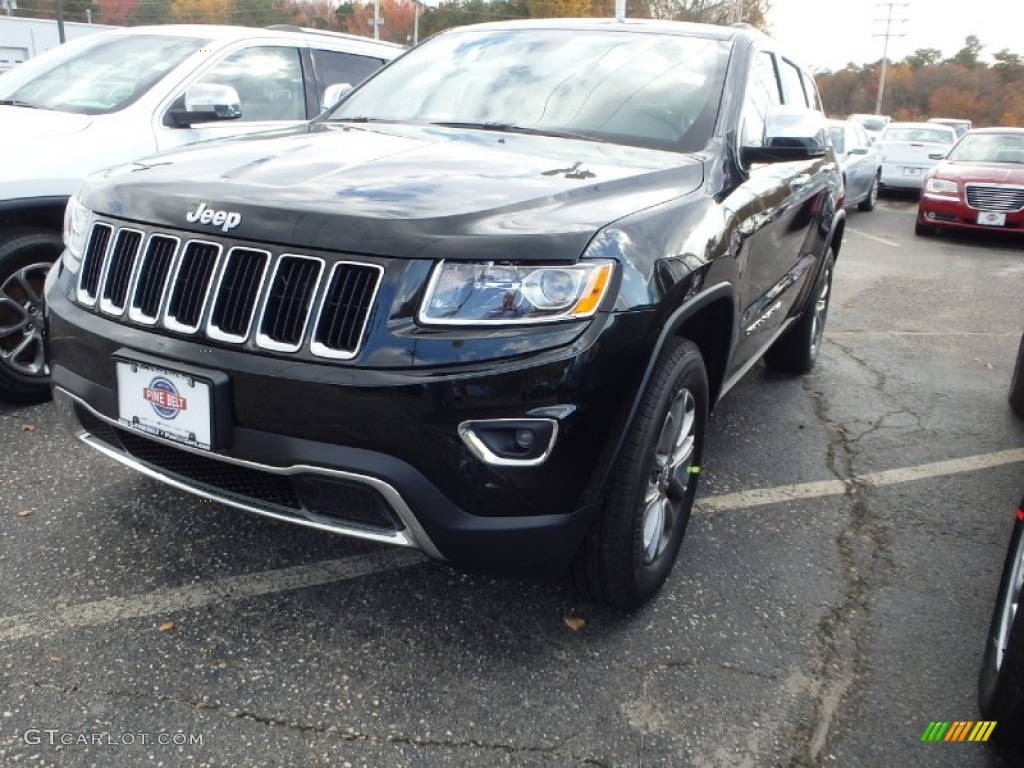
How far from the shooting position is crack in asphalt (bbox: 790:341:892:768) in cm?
230

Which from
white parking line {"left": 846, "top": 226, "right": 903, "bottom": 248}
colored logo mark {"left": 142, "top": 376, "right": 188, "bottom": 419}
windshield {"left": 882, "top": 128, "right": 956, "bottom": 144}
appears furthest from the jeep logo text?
windshield {"left": 882, "top": 128, "right": 956, "bottom": 144}

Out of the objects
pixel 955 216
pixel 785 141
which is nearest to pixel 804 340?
pixel 785 141

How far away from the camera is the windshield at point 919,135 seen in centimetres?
1709

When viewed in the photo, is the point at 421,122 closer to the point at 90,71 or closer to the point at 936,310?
the point at 90,71

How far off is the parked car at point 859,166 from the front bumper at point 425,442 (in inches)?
421

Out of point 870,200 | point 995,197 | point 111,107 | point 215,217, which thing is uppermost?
point 111,107

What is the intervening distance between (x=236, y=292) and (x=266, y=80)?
354cm

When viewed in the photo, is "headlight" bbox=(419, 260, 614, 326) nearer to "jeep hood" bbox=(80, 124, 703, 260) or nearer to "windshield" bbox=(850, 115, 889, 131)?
"jeep hood" bbox=(80, 124, 703, 260)

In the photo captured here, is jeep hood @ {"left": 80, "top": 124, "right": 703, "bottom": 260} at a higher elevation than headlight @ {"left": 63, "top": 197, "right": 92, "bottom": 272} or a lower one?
higher

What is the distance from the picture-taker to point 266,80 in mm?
5293

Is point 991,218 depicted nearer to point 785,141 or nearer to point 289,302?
point 785,141

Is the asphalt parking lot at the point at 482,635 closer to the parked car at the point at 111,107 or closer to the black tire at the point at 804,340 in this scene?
the parked car at the point at 111,107

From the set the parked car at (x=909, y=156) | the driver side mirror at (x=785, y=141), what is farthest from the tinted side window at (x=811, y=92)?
the parked car at (x=909, y=156)

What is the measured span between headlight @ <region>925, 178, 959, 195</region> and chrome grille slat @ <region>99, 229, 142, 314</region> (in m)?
11.4
